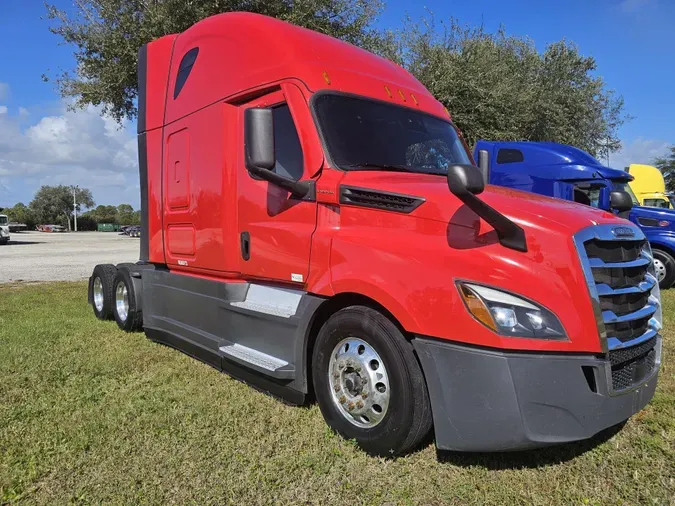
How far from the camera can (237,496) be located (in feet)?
9.25

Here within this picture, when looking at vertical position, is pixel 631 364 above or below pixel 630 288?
below

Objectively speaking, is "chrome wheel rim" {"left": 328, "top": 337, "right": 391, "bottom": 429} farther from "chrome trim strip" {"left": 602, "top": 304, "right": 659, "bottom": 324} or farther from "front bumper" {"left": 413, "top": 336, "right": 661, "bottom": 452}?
"chrome trim strip" {"left": 602, "top": 304, "right": 659, "bottom": 324}

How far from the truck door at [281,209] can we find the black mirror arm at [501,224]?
4.11 feet

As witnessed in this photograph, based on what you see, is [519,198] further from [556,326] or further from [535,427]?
[535,427]

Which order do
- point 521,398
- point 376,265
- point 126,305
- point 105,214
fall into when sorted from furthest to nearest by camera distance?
point 105,214 < point 126,305 < point 376,265 < point 521,398

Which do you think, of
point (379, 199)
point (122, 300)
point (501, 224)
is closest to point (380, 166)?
point (379, 199)

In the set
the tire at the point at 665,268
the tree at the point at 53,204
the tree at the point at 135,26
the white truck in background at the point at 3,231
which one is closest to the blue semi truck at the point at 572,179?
the tire at the point at 665,268

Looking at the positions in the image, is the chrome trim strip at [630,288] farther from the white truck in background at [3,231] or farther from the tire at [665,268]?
the white truck in background at [3,231]

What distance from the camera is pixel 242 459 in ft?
10.5

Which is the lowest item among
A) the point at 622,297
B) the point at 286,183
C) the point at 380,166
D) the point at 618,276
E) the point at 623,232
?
the point at 622,297

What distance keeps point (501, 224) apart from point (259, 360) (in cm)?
215

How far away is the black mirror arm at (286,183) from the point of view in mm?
3639

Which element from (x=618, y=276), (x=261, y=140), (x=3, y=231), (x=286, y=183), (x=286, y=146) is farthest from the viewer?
(x=3, y=231)

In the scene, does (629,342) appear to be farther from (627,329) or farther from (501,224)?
(501,224)
